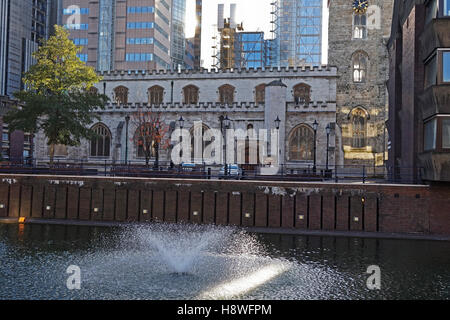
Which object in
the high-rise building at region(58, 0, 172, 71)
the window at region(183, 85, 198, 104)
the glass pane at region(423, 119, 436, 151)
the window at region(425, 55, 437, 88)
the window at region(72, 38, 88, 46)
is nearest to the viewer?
the glass pane at region(423, 119, 436, 151)

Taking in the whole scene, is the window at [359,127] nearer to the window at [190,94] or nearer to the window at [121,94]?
the window at [190,94]

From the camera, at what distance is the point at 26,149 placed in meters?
67.0

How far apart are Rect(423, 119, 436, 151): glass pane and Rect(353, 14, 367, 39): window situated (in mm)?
31022

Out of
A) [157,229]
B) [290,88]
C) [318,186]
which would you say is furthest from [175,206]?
[290,88]

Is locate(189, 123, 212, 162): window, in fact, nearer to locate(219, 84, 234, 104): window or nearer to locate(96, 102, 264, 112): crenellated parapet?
locate(96, 102, 264, 112): crenellated parapet

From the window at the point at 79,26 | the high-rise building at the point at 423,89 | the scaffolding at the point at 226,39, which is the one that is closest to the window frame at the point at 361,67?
the high-rise building at the point at 423,89

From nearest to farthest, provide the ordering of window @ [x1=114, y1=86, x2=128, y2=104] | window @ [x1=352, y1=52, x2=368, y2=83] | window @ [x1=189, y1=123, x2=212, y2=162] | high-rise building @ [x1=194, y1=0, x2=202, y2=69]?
window @ [x1=189, y1=123, x2=212, y2=162], window @ [x1=352, y1=52, x2=368, y2=83], window @ [x1=114, y1=86, x2=128, y2=104], high-rise building @ [x1=194, y1=0, x2=202, y2=69]

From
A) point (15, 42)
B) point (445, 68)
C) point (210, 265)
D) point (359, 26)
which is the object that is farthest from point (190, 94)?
point (15, 42)

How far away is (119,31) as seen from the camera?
263 ft

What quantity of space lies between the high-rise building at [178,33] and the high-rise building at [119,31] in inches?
381

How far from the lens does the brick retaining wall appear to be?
69.6ft

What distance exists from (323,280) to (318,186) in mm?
8719

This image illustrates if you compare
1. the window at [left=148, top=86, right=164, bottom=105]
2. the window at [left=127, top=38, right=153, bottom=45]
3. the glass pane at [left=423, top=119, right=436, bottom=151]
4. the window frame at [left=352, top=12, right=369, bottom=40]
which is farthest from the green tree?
the window at [left=127, top=38, right=153, bottom=45]

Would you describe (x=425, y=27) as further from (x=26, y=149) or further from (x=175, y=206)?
(x=26, y=149)
